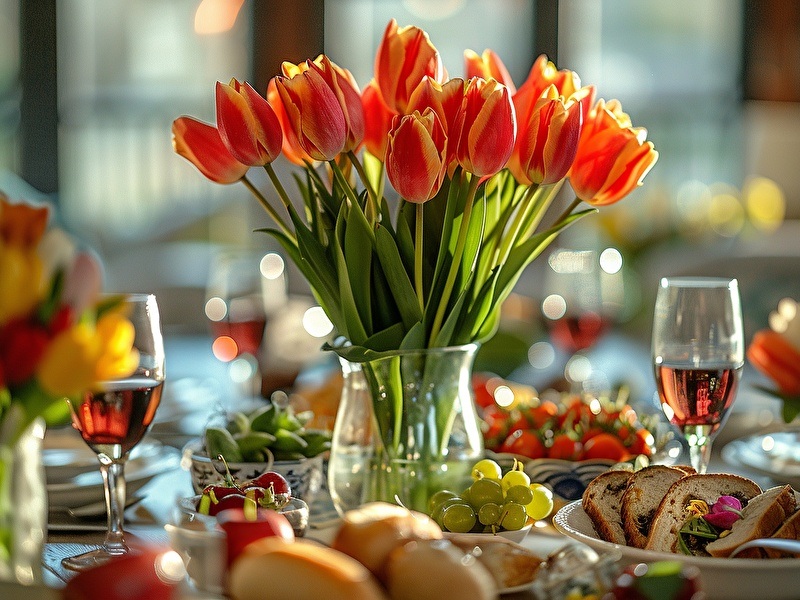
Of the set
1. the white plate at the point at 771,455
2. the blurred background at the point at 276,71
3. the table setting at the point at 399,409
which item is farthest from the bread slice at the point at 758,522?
the blurred background at the point at 276,71

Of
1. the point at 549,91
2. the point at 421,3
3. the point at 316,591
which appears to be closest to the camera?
the point at 316,591

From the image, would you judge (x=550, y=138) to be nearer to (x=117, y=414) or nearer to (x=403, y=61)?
(x=403, y=61)

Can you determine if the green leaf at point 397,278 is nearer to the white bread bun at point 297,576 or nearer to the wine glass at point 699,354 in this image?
the wine glass at point 699,354

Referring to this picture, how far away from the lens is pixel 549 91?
89cm

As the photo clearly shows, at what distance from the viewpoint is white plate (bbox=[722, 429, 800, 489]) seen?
114 centimetres

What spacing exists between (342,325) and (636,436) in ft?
1.26

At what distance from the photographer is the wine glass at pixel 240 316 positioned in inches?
66.2

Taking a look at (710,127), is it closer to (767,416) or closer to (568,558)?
(767,416)

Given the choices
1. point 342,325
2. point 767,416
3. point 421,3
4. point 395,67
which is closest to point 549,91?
point 395,67

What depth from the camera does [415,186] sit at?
2.72ft

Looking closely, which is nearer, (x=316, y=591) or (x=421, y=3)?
(x=316, y=591)

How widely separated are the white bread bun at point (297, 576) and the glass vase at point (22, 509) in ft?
0.42

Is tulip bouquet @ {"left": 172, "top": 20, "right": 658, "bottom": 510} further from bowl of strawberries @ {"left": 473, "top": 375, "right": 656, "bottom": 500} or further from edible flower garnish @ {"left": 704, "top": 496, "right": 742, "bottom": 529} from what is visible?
edible flower garnish @ {"left": 704, "top": 496, "right": 742, "bottom": 529}

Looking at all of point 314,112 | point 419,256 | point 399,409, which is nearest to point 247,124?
point 314,112
